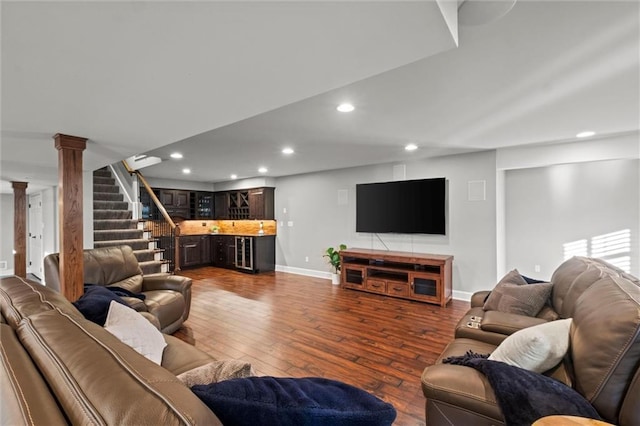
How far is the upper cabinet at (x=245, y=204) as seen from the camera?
739cm

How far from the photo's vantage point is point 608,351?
1224 mm

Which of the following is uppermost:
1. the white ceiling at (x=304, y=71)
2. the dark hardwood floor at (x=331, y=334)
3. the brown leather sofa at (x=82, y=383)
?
the white ceiling at (x=304, y=71)

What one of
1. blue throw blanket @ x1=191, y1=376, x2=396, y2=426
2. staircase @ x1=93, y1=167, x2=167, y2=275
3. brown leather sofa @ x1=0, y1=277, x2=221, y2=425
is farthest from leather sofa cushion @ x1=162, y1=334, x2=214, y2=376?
staircase @ x1=93, y1=167, x2=167, y2=275

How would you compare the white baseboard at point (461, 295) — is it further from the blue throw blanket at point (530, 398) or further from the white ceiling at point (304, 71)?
the blue throw blanket at point (530, 398)

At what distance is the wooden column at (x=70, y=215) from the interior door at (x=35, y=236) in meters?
5.08

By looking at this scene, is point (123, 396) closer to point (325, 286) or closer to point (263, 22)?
point (263, 22)

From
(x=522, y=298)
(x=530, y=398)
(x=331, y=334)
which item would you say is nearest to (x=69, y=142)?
(x=331, y=334)

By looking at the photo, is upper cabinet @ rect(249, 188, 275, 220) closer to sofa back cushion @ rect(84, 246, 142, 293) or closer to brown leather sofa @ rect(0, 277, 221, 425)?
sofa back cushion @ rect(84, 246, 142, 293)

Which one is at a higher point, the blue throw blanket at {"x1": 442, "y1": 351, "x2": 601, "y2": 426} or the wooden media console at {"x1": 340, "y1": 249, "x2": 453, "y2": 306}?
the blue throw blanket at {"x1": 442, "y1": 351, "x2": 601, "y2": 426}

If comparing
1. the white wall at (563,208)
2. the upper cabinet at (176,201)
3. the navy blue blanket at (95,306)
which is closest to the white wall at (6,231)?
the upper cabinet at (176,201)

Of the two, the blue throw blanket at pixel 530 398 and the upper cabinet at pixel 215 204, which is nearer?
the blue throw blanket at pixel 530 398

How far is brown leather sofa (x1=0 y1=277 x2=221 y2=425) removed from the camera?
60 centimetres

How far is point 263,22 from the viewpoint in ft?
3.54

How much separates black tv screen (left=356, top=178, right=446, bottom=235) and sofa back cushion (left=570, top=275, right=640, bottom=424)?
139 inches
